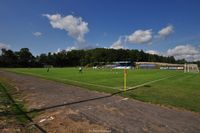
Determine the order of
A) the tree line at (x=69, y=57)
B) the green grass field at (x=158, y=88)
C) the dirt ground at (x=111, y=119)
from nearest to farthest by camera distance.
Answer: the dirt ground at (x=111, y=119)
the green grass field at (x=158, y=88)
the tree line at (x=69, y=57)

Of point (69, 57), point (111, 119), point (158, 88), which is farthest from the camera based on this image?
point (69, 57)

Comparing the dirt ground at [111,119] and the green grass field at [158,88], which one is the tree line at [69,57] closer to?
the green grass field at [158,88]

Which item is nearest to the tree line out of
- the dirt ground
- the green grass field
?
the green grass field

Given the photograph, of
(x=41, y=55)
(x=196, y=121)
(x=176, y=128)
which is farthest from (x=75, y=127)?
(x=41, y=55)

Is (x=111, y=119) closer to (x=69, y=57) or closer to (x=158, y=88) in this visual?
(x=158, y=88)

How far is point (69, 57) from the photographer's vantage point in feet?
496

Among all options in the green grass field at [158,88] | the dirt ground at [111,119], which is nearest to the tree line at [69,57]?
the green grass field at [158,88]

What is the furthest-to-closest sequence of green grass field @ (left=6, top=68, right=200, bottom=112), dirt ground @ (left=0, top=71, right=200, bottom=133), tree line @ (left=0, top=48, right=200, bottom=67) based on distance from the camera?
tree line @ (left=0, top=48, right=200, bottom=67) → green grass field @ (left=6, top=68, right=200, bottom=112) → dirt ground @ (left=0, top=71, right=200, bottom=133)

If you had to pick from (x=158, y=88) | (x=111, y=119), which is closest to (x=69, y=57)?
(x=158, y=88)

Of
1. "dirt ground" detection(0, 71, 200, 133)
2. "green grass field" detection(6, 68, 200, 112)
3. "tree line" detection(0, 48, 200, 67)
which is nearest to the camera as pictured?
"dirt ground" detection(0, 71, 200, 133)

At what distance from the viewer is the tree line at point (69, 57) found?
5134 inches

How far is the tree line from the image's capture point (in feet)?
428

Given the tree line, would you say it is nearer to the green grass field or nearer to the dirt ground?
the green grass field

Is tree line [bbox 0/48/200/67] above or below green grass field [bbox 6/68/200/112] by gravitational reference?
above
